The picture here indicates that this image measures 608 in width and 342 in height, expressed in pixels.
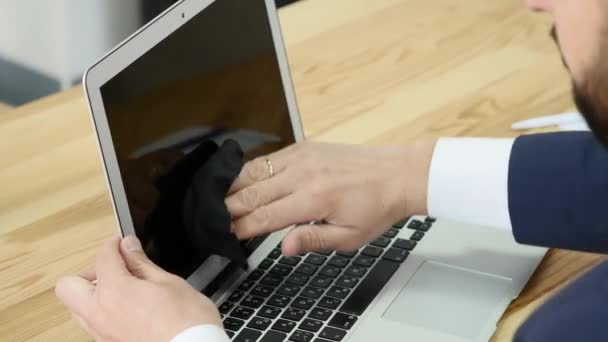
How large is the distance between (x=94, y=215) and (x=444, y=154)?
429mm

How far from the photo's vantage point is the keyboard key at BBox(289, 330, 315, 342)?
0.89 meters

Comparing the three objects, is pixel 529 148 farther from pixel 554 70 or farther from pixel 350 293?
pixel 554 70

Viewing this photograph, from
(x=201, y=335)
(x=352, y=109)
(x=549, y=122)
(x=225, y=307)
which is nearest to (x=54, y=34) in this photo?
(x=352, y=109)

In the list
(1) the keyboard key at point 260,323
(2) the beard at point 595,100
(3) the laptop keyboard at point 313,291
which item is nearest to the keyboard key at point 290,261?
(3) the laptop keyboard at point 313,291

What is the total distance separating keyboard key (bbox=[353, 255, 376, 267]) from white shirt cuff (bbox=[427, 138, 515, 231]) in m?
0.09

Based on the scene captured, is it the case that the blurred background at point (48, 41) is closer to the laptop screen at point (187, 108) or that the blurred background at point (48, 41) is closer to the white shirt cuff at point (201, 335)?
the laptop screen at point (187, 108)

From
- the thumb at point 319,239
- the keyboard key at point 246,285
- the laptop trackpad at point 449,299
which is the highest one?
the thumb at point 319,239

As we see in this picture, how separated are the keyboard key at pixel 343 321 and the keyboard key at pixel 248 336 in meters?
0.07

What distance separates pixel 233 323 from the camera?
914mm

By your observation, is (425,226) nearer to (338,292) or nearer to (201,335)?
(338,292)

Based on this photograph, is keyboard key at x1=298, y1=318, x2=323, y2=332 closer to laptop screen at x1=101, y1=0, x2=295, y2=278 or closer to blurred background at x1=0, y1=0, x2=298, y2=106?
laptop screen at x1=101, y1=0, x2=295, y2=278

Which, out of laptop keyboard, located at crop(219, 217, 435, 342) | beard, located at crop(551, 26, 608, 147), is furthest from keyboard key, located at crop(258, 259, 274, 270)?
beard, located at crop(551, 26, 608, 147)

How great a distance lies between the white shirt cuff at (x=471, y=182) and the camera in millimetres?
1034

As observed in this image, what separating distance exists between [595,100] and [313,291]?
0.37 m
